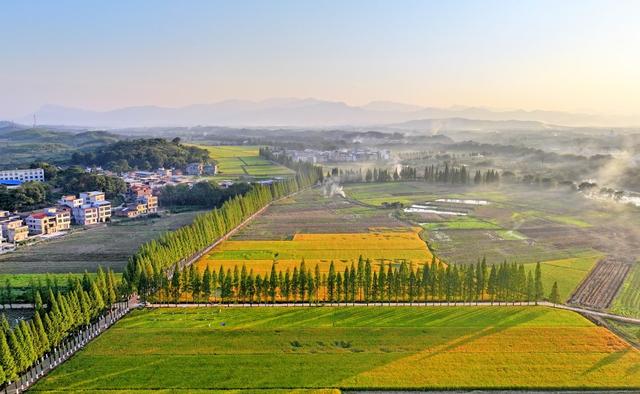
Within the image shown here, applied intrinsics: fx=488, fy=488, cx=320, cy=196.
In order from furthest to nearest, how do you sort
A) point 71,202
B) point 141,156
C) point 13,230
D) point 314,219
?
point 141,156
point 71,202
point 314,219
point 13,230

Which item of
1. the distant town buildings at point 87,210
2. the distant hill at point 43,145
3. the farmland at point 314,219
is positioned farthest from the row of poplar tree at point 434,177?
the distant hill at point 43,145

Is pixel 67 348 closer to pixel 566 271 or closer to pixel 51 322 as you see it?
pixel 51 322

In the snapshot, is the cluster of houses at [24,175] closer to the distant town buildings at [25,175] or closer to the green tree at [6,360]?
the distant town buildings at [25,175]

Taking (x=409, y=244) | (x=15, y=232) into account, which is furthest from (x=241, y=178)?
(x=409, y=244)

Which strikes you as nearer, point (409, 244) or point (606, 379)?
point (606, 379)

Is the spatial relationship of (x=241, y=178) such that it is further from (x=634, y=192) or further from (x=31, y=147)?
(x=31, y=147)

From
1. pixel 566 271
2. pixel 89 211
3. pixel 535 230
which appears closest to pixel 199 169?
pixel 89 211
